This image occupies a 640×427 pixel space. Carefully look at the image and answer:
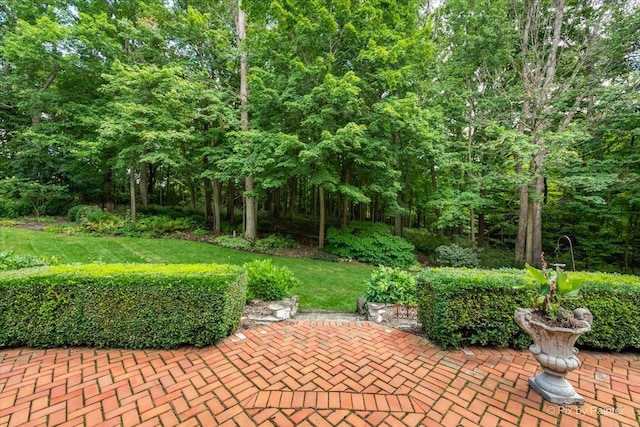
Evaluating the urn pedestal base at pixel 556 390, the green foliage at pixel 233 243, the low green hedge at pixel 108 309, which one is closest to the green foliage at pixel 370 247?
the green foliage at pixel 233 243

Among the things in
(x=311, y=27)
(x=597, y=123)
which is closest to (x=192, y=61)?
(x=311, y=27)

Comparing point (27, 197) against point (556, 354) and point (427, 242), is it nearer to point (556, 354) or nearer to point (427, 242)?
point (556, 354)

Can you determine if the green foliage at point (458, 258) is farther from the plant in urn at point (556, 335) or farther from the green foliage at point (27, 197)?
the green foliage at point (27, 197)

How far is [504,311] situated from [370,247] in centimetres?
627

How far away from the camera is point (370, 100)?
8977 millimetres

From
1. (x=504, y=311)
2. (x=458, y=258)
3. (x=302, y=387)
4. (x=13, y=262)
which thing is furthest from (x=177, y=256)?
(x=458, y=258)

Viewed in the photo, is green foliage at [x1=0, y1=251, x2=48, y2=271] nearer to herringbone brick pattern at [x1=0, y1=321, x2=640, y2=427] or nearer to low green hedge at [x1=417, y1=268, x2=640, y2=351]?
herringbone brick pattern at [x1=0, y1=321, x2=640, y2=427]

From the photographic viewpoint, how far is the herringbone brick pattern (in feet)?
6.47

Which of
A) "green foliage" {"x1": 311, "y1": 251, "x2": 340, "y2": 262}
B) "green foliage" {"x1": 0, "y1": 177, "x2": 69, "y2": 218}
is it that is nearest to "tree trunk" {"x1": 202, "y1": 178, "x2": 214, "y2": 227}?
"green foliage" {"x1": 0, "y1": 177, "x2": 69, "y2": 218}

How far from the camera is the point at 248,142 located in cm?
887

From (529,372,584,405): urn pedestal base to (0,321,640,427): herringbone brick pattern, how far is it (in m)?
0.05

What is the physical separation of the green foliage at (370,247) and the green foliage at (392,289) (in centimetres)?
449

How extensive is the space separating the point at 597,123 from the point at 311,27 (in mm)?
8889

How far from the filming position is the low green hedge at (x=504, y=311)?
9.80 ft
